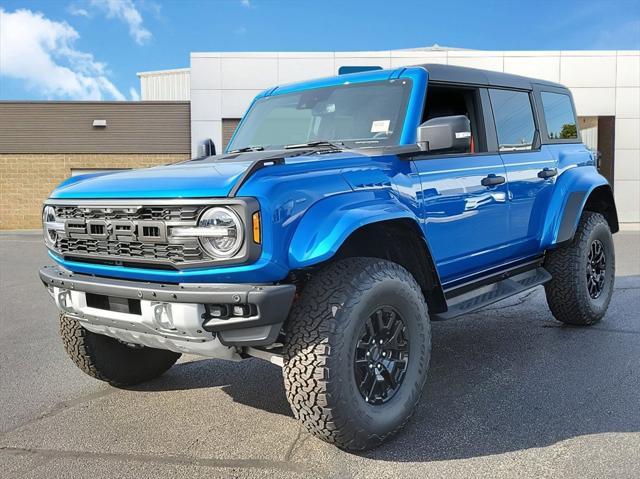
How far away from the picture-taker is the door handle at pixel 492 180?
413 cm

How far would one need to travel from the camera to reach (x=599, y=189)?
5.57m

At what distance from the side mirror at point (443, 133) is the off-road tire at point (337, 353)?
802mm

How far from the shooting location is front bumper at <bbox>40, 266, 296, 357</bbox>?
272cm

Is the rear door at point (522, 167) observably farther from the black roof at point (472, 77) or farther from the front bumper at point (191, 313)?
the front bumper at point (191, 313)

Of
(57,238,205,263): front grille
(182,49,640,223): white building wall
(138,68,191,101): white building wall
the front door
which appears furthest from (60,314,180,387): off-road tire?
(138,68,191,101): white building wall

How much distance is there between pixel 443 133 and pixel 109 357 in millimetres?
2469

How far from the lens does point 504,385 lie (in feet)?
13.2

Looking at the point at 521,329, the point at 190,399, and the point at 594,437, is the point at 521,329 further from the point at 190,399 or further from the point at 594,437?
the point at 190,399

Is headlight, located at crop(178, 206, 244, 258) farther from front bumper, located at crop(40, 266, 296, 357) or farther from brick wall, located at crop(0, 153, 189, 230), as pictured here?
brick wall, located at crop(0, 153, 189, 230)

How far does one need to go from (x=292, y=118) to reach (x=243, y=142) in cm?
43

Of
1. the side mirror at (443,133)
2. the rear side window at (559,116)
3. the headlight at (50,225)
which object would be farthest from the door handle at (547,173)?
the headlight at (50,225)

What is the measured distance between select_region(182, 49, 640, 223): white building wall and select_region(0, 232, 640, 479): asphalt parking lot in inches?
612

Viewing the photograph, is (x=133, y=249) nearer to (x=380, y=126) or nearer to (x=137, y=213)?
(x=137, y=213)

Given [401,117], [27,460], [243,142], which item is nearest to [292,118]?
[243,142]
